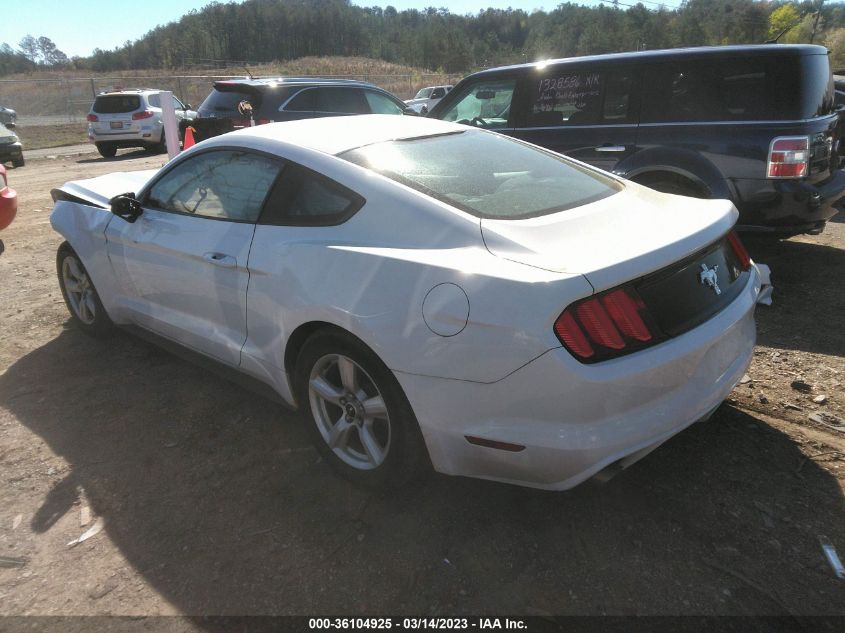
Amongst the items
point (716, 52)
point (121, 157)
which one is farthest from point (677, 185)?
point (121, 157)

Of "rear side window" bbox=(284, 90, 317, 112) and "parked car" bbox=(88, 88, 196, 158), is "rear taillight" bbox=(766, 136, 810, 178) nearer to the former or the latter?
"rear side window" bbox=(284, 90, 317, 112)

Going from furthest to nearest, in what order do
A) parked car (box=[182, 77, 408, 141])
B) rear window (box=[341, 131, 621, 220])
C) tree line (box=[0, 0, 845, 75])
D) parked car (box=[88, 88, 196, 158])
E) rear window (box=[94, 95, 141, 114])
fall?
tree line (box=[0, 0, 845, 75]) → rear window (box=[94, 95, 141, 114]) → parked car (box=[88, 88, 196, 158]) → parked car (box=[182, 77, 408, 141]) → rear window (box=[341, 131, 621, 220])

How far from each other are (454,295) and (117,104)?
60.4 ft

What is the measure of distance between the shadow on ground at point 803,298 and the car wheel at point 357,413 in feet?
9.00

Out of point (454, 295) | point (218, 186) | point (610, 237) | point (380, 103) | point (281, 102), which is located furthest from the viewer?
point (380, 103)

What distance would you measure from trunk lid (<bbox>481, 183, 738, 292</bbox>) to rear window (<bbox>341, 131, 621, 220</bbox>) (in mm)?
132

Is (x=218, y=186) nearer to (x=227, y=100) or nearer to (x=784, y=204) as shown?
(x=784, y=204)

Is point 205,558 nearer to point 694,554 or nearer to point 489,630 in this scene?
point 489,630

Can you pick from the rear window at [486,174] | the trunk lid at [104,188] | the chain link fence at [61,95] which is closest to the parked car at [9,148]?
the trunk lid at [104,188]

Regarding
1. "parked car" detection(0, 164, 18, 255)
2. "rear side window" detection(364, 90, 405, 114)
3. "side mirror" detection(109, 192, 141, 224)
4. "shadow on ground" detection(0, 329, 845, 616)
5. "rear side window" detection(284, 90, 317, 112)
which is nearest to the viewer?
"shadow on ground" detection(0, 329, 845, 616)

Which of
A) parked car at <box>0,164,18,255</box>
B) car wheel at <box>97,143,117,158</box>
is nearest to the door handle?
parked car at <box>0,164,18,255</box>

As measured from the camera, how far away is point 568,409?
2.11 m

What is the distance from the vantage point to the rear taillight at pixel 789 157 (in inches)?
185

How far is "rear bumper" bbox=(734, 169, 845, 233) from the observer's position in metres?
4.75
